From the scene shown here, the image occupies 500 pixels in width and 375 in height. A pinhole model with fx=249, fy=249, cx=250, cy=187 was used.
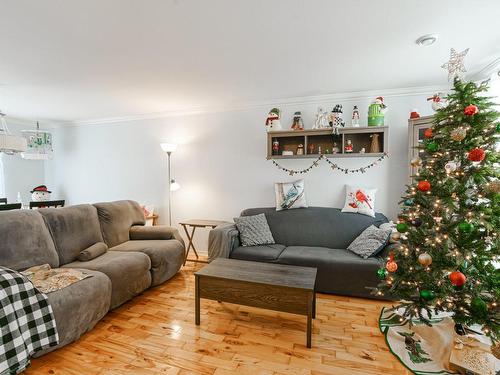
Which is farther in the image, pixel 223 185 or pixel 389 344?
pixel 223 185

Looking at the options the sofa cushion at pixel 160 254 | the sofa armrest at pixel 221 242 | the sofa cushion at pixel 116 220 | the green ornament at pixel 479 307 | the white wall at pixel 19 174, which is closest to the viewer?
the green ornament at pixel 479 307

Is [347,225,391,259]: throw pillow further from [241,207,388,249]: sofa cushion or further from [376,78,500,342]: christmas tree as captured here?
[376,78,500,342]: christmas tree

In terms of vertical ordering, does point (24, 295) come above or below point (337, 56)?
below

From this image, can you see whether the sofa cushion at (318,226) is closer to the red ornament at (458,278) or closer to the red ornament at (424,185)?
the red ornament at (424,185)

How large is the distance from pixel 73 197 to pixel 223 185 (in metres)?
3.37

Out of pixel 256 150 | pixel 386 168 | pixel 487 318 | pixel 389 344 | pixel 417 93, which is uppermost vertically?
pixel 417 93

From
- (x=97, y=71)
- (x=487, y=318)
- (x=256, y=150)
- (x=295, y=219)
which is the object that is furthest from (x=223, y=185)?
(x=487, y=318)

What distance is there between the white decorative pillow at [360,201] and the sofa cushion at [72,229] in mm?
3072

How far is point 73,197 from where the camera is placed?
200 inches

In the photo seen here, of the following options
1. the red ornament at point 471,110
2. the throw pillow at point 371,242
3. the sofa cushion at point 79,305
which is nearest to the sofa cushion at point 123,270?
the sofa cushion at point 79,305

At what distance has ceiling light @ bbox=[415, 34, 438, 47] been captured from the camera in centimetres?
195

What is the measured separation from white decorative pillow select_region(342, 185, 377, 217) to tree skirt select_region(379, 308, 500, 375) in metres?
1.25

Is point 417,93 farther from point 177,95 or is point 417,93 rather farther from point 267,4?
point 177,95

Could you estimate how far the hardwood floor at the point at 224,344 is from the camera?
168cm
